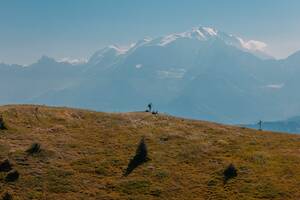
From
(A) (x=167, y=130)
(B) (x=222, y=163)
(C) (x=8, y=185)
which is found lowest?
(C) (x=8, y=185)

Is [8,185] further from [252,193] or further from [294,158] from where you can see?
[294,158]

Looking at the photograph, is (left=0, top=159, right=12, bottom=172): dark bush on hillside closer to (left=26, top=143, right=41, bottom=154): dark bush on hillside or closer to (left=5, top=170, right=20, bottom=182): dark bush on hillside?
(left=5, top=170, right=20, bottom=182): dark bush on hillside

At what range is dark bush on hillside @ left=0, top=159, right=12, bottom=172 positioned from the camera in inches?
3036

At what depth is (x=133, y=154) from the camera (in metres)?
89.4

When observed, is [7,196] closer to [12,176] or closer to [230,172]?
[12,176]

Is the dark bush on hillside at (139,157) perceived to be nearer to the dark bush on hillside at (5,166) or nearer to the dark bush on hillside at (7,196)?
the dark bush on hillside at (5,166)

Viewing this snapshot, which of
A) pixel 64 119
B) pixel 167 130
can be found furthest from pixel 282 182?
pixel 64 119

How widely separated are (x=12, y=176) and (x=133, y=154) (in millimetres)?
23335

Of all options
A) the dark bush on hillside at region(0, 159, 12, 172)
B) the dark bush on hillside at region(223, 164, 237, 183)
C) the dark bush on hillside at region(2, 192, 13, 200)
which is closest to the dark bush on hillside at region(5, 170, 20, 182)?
the dark bush on hillside at region(0, 159, 12, 172)

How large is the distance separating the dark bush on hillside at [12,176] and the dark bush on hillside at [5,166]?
253 cm

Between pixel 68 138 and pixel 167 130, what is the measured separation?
75.0 feet

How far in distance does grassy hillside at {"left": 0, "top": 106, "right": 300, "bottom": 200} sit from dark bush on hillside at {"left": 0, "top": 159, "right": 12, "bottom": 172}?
1.24 meters

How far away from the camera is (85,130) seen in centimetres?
10200

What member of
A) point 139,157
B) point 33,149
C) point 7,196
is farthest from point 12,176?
point 139,157
